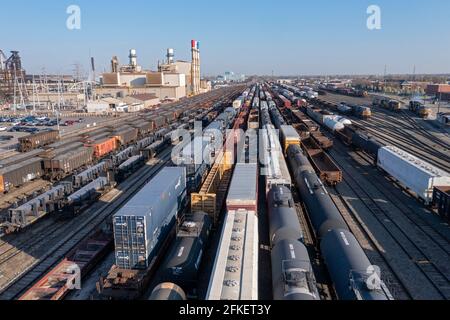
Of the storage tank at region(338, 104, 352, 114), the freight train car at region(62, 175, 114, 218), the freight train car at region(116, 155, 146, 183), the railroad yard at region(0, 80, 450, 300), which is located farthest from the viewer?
the storage tank at region(338, 104, 352, 114)

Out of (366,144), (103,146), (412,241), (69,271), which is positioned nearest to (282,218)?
(412,241)

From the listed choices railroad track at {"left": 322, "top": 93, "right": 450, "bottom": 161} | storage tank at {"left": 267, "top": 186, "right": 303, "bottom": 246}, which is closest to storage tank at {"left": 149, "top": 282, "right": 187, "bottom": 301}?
storage tank at {"left": 267, "top": 186, "right": 303, "bottom": 246}

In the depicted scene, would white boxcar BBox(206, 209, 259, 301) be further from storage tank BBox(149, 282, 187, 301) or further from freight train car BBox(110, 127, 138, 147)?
freight train car BBox(110, 127, 138, 147)

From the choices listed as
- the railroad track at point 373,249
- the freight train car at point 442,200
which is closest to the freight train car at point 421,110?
the railroad track at point 373,249

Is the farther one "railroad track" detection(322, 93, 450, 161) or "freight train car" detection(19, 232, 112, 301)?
"railroad track" detection(322, 93, 450, 161)

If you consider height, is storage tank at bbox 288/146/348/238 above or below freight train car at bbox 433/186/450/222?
above

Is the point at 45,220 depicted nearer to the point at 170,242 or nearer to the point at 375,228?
the point at 170,242
